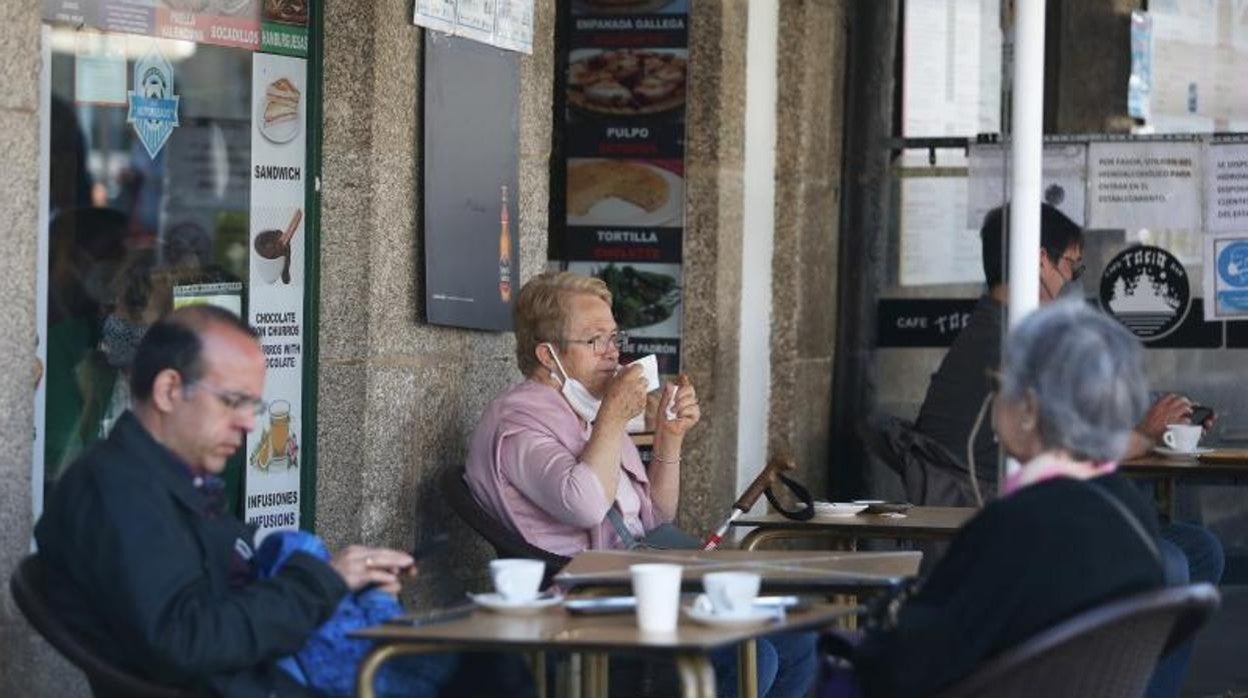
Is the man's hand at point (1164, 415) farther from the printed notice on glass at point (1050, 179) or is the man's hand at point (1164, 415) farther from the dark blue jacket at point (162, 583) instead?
the dark blue jacket at point (162, 583)

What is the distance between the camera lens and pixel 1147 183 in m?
9.58

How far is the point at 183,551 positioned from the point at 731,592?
37.5 inches

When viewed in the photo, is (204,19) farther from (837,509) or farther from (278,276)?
(837,509)

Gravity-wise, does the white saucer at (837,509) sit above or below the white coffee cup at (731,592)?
below

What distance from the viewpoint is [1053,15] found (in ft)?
32.0

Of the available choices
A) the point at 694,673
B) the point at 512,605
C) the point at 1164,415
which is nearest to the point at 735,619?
the point at 694,673

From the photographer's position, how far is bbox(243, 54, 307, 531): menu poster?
21.2 ft

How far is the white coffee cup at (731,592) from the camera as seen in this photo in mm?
4332

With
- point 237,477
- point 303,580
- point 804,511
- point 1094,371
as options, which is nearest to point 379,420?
point 237,477

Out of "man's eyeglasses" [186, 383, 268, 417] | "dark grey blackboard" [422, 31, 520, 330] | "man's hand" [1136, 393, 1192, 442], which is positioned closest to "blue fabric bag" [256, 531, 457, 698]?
"man's eyeglasses" [186, 383, 268, 417]

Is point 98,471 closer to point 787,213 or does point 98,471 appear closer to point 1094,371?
point 1094,371

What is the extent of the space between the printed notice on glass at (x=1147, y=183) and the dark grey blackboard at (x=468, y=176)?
3119mm

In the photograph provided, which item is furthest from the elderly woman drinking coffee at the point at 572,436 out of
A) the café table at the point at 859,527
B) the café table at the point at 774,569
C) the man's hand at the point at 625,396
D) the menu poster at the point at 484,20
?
the menu poster at the point at 484,20

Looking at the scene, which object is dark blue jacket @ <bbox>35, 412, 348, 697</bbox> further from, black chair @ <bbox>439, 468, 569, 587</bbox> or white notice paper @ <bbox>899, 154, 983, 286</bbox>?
white notice paper @ <bbox>899, 154, 983, 286</bbox>
